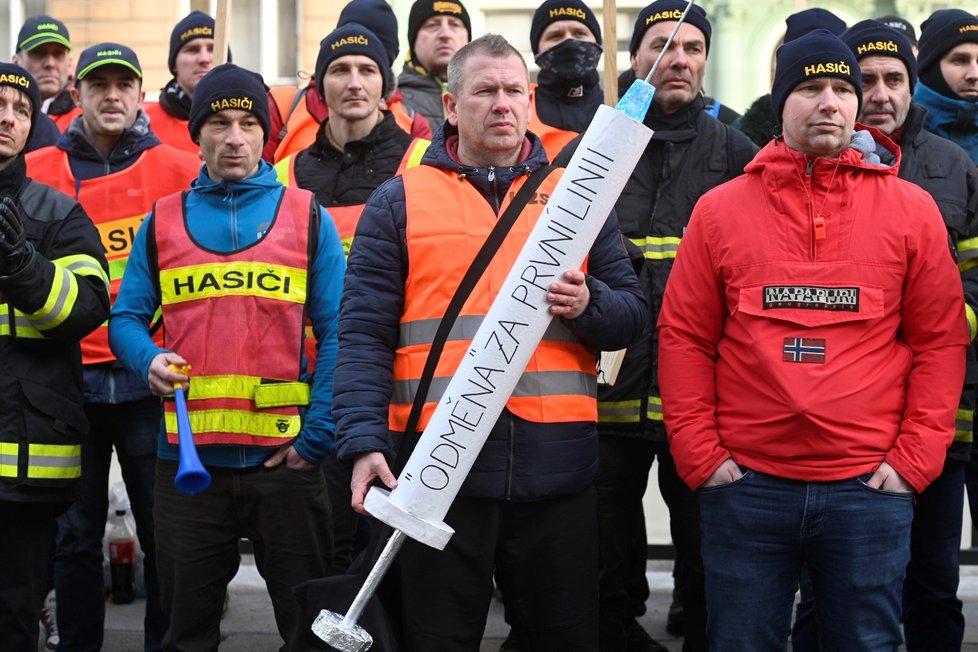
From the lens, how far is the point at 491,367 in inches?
153

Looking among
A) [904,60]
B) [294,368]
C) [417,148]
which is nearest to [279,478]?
[294,368]

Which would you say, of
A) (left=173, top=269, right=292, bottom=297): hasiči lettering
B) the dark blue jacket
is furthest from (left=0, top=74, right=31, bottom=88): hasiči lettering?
the dark blue jacket

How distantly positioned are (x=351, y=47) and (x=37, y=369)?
68.8 inches

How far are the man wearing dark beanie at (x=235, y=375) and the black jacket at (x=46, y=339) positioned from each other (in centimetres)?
15

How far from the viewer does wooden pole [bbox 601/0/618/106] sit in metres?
5.66

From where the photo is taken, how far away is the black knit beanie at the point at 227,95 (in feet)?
16.1

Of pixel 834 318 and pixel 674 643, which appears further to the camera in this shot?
pixel 674 643

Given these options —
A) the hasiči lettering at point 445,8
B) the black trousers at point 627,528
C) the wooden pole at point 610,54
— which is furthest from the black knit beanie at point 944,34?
the hasiči lettering at point 445,8

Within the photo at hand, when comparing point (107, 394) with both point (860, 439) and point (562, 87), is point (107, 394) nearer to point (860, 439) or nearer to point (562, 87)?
point (562, 87)

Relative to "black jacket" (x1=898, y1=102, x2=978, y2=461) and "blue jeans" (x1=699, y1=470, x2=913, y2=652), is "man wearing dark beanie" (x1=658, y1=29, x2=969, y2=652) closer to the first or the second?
"blue jeans" (x1=699, y1=470, x2=913, y2=652)

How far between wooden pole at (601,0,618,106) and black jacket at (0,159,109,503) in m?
1.93

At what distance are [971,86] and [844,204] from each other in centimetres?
166

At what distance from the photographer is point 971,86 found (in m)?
5.45

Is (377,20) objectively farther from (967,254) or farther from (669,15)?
(967,254)
